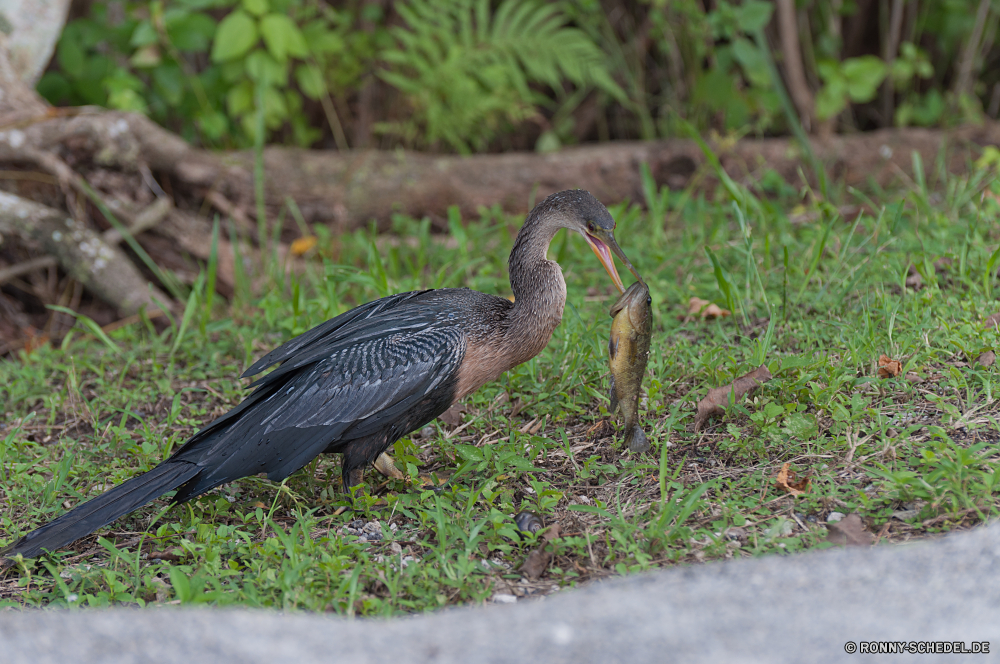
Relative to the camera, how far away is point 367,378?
→ 3.15 m

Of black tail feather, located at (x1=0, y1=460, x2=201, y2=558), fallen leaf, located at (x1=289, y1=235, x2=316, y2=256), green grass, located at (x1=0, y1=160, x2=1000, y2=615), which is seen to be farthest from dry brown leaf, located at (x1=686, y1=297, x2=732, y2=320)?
fallen leaf, located at (x1=289, y1=235, x2=316, y2=256)

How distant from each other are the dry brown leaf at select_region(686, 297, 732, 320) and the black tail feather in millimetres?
2528

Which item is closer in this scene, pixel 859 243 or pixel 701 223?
pixel 859 243

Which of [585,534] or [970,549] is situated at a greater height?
[970,549]

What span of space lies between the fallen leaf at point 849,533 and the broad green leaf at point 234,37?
5.15m

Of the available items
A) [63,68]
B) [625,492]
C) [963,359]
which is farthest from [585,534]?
[63,68]

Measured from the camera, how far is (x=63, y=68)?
6484 mm

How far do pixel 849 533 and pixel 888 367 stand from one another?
1026 mm

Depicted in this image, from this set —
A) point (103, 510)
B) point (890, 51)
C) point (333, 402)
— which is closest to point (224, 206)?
point (333, 402)

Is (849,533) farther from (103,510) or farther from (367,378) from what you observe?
(103,510)

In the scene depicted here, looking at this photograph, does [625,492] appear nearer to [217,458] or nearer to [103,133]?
[217,458]

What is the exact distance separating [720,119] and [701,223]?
198 cm

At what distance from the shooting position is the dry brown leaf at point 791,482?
2.91 metres

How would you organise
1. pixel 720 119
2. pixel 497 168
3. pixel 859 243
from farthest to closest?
1. pixel 720 119
2. pixel 497 168
3. pixel 859 243
